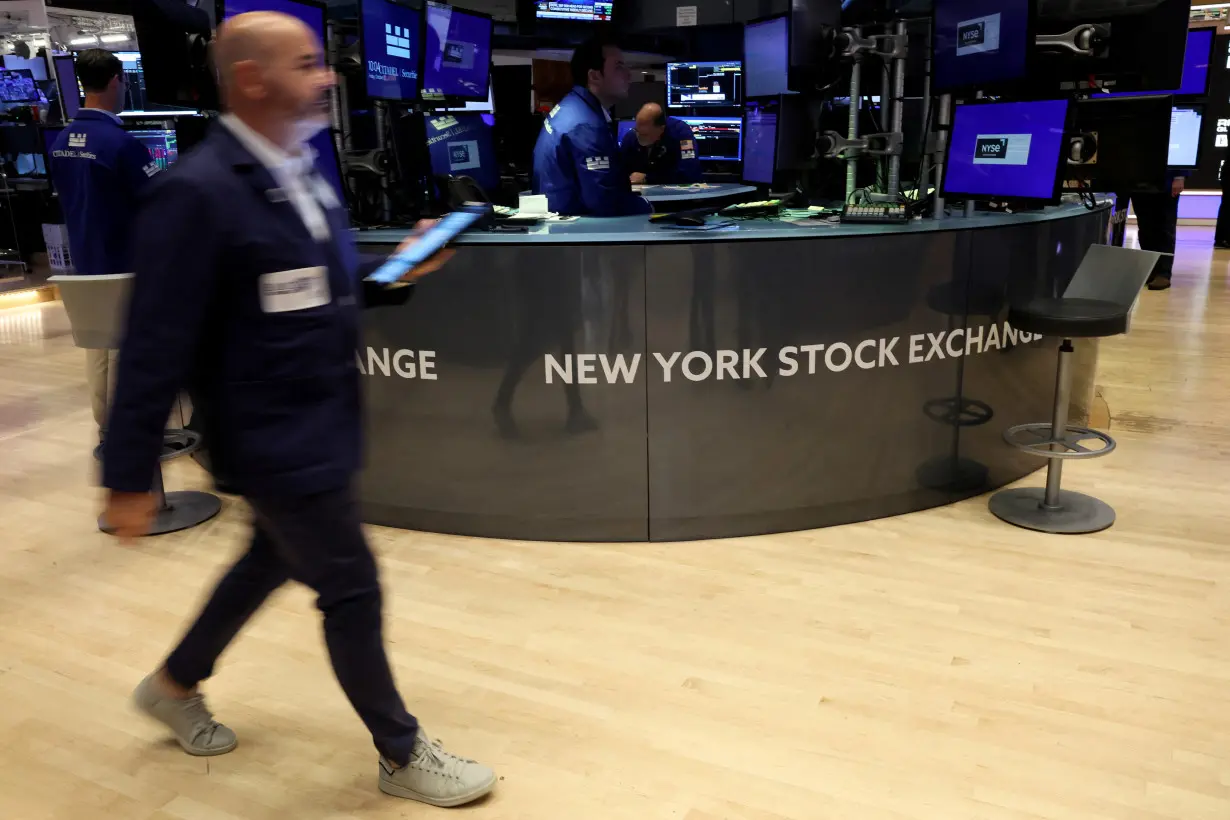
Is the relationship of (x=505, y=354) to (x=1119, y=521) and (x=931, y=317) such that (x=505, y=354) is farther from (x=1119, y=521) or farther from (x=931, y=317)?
(x=1119, y=521)

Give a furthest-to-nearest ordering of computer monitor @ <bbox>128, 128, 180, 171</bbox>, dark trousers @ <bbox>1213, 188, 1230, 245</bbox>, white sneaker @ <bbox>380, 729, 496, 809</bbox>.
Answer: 1. dark trousers @ <bbox>1213, 188, 1230, 245</bbox>
2. computer monitor @ <bbox>128, 128, 180, 171</bbox>
3. white sneaker @ <bbox>380, 729, 496, 809</bbox>

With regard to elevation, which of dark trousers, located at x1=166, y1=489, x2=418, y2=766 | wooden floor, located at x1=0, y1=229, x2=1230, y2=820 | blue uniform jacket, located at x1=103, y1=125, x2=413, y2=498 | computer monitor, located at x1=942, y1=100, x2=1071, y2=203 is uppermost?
computer monitor, located at x1=942, y1=100, x2=1071, y2=203

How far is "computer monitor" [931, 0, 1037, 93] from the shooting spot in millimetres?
3092

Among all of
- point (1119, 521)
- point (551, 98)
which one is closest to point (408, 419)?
point (1119, 521)

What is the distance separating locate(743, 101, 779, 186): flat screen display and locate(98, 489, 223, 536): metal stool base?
2857 mm

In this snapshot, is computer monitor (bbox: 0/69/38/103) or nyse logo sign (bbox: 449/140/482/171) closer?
nyse logo sign (bbox: 449/140/482/171)

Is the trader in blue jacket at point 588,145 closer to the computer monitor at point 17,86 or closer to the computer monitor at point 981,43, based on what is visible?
the computer monitor at point 981,43

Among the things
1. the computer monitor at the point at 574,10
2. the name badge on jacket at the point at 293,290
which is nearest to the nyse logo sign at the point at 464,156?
→ the name badge on jacket at the point at 293,290

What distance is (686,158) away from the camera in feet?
20.9

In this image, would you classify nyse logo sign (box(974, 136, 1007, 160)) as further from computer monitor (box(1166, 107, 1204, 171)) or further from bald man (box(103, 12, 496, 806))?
computer monitor (box(1166, 107, 1204, 171))

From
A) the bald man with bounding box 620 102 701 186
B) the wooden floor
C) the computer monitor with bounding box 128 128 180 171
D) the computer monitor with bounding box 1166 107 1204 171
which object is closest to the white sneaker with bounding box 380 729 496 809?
the wooden floor

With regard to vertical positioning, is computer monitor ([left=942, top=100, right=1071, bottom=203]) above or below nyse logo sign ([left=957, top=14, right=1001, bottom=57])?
below

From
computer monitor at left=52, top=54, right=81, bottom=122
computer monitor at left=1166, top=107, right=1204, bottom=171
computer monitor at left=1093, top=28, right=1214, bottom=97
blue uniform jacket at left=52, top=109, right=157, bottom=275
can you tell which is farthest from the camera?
computer monitor at left=52, top=54, right=81, bottom=122

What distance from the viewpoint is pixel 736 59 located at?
25.6 feet
